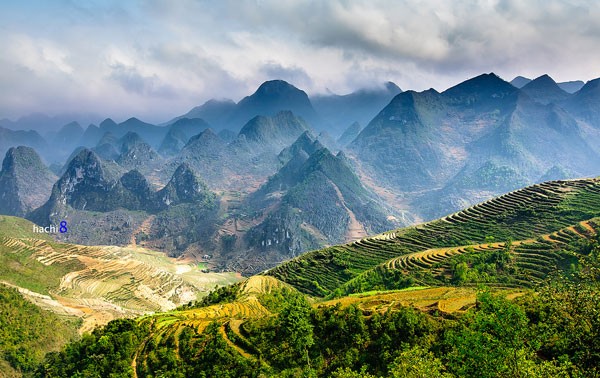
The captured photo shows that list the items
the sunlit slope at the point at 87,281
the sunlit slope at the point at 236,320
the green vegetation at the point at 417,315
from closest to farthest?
1. the green vegetation at the point at 417,315
2. the sunlit slope at the point at 236,320
3. the sunlit slope at the point at 87,281

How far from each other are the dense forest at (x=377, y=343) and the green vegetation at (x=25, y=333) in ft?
64.4

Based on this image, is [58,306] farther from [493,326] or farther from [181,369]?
[493,326]

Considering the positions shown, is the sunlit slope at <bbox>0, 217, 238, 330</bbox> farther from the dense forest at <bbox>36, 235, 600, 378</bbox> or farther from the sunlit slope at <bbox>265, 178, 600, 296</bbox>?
the dense forest at <bbox>36, 235, 600, 378</bbox>

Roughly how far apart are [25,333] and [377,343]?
87981 mm

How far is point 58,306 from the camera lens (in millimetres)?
127000

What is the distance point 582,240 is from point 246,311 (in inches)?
2806

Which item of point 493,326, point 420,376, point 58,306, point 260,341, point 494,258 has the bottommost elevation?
point 58,306

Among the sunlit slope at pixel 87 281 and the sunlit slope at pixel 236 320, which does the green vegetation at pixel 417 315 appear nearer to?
the sunlit slope at pixel 236 320

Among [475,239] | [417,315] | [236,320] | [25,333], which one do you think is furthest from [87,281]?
[417,315]

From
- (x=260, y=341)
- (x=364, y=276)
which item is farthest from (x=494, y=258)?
(x=260, y=341)

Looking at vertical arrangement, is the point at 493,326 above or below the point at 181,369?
above

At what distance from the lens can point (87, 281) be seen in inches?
6432

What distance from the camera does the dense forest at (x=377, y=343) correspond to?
28688 millimetres

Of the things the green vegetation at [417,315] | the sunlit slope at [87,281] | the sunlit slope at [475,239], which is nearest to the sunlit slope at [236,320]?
the green vegetation at [417,315]
